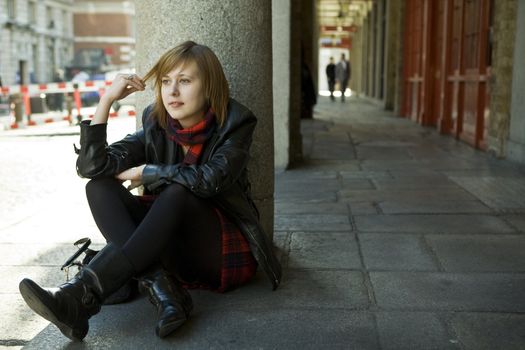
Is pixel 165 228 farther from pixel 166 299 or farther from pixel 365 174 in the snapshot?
pixel 365 174

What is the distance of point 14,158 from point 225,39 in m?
6.21

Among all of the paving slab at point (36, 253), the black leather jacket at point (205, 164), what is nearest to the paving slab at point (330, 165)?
the paving slab at point (36, 253)

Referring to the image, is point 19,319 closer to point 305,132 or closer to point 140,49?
point 140,49

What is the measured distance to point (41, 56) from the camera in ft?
147

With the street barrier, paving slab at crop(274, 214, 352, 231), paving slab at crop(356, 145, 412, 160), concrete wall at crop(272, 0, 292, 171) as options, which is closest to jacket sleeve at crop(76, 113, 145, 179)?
paving slab at crop(274, 214, 352, 231)

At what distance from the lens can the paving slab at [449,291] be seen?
9.47ft

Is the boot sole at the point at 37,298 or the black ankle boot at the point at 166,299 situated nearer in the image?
the boot sole at the point at 37,298

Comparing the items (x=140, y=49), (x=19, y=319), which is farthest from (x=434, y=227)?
(x=19, y=319)

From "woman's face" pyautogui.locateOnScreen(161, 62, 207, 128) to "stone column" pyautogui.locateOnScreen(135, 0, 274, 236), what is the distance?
60 centimetres

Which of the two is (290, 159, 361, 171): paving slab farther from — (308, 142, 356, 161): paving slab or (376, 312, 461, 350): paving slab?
(376, 312, 461, 350): paving slab

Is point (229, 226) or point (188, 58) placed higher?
point (188, 58)

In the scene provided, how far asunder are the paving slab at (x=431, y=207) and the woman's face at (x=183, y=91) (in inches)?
95.6

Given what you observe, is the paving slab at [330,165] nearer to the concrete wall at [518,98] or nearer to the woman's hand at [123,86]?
the concrete wall at [518,98]

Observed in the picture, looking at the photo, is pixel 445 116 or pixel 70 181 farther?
pixel 445 116
